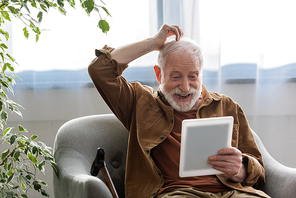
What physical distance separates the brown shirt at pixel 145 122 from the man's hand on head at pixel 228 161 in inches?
3.7

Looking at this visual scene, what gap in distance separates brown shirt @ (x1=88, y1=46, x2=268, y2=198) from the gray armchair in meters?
0.09

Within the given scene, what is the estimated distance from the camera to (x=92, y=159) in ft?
4.99

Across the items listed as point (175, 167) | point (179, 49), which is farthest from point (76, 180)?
point (179, 49)

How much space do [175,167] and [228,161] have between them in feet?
0.83

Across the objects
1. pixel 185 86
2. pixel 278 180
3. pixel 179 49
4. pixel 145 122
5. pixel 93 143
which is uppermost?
pixel 179 49

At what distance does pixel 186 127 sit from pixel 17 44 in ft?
4.51

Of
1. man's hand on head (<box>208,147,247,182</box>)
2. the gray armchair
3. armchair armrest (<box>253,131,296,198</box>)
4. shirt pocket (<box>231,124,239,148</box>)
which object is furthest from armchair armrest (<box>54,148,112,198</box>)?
armchair armrest (<box>253,131,296,198</box>)

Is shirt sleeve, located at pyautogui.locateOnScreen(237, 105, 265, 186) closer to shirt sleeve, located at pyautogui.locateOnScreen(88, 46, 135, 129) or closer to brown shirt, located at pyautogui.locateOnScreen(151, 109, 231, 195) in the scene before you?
brown shirt, located at pyautogui.locateOnScreen(151, 109, 231, 195)

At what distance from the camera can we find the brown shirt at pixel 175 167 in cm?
139

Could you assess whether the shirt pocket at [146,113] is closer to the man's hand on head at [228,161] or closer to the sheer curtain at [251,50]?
the man's hand on head at [228,161]

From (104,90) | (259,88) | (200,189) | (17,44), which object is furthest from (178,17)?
(200,189)

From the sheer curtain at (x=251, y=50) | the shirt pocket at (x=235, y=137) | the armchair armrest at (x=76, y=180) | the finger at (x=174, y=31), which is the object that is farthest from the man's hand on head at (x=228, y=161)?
the sheer curtain at (x=251, y=50)

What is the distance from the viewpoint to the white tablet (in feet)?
3.97

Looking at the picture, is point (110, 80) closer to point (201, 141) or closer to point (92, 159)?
point (92, 159)
